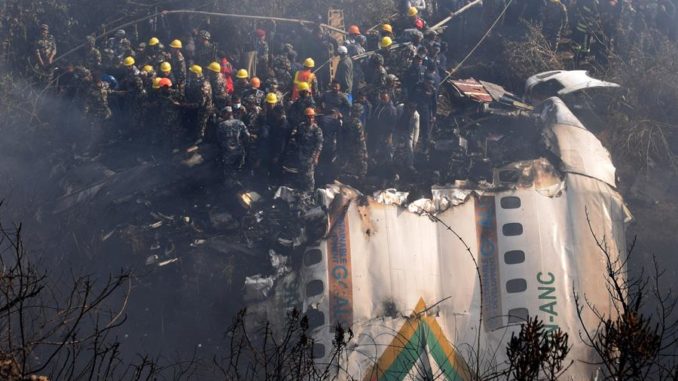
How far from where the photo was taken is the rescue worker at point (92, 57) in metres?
18.7

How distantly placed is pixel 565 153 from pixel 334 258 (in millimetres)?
4332

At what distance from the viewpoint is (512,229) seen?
43.5ft

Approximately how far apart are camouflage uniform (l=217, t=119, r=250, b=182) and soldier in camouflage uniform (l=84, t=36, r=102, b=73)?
15.9 feet

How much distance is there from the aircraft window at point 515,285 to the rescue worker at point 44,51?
38.2ft

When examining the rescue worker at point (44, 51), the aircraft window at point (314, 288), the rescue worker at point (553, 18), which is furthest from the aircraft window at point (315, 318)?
the rescue worker at point (553, 18)

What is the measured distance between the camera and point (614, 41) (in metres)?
19.7

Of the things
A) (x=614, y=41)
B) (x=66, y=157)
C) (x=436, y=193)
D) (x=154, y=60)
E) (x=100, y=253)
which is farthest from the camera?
(x=614, y=41)

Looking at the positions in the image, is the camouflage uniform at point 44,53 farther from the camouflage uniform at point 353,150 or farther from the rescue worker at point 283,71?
the camouflage uniform at point 353,150

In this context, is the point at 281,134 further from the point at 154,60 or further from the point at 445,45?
the point at 445,45

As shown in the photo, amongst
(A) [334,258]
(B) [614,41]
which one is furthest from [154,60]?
(B) [614,41]

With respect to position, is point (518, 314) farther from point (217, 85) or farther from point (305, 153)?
point (217, 85)

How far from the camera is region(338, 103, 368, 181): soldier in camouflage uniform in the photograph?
1540cm

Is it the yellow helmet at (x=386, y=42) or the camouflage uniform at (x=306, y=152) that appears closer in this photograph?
the camouflage uniform at (x=306, y=152)

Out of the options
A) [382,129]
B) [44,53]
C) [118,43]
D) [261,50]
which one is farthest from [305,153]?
[44,53]
